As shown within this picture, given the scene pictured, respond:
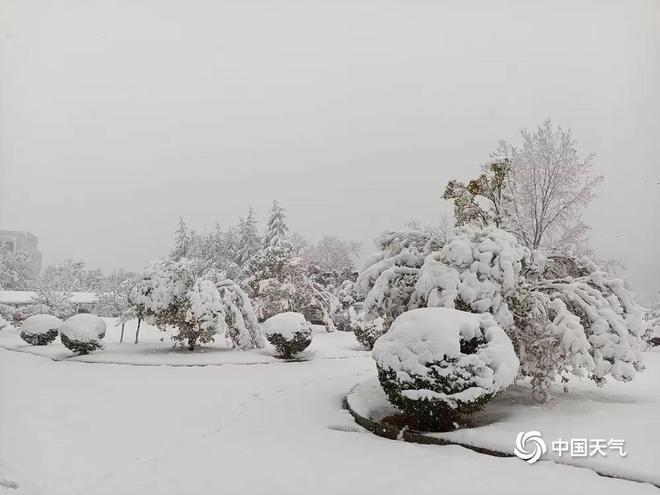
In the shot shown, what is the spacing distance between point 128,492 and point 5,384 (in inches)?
308

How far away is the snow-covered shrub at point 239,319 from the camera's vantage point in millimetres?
15570

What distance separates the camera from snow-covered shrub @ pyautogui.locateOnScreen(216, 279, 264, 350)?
15.6 m

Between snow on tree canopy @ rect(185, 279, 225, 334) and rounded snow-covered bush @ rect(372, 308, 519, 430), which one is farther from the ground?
rounded snow-covered bush @ rect(372, 308, 519, 430)

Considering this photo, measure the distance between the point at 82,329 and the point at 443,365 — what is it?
505 inches

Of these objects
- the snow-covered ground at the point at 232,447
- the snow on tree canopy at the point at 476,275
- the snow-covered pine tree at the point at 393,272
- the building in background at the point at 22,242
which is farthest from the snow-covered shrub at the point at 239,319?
the building in background at the point at 22,242

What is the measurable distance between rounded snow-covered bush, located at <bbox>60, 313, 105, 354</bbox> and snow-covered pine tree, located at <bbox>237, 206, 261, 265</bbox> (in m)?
23.2

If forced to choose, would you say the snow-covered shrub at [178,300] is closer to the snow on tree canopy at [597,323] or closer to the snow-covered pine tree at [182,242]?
the snow on tree canopy at [597,323]

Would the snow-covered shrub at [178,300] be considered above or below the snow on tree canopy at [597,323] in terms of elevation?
below

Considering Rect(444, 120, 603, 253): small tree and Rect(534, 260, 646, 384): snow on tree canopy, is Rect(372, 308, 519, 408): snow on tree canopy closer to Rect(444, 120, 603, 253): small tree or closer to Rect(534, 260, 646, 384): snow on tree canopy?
Rect(534, 260, 646, 384): snow on tree canopy

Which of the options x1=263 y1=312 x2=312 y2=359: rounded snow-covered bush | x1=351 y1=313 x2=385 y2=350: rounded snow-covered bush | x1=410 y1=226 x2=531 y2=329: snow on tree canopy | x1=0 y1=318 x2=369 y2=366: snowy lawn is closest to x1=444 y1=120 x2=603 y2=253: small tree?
x1=351 y1=313 x2=385 y2=350: rounded snow-covered bush

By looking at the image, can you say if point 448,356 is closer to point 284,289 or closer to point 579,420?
point 579,420

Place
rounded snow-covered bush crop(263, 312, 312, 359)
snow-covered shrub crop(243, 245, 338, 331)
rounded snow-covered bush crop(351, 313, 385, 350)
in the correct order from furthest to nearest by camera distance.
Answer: snow-covered shrub crop(243, 245, 338, 331), rounded snow-covered bush crop(351, 313, 385, 350), rounded snow-covered bush crop(263, 312, 312, 359)

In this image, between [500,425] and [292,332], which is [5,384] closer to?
[292,332]

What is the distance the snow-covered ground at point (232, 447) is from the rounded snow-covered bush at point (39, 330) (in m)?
7.88
